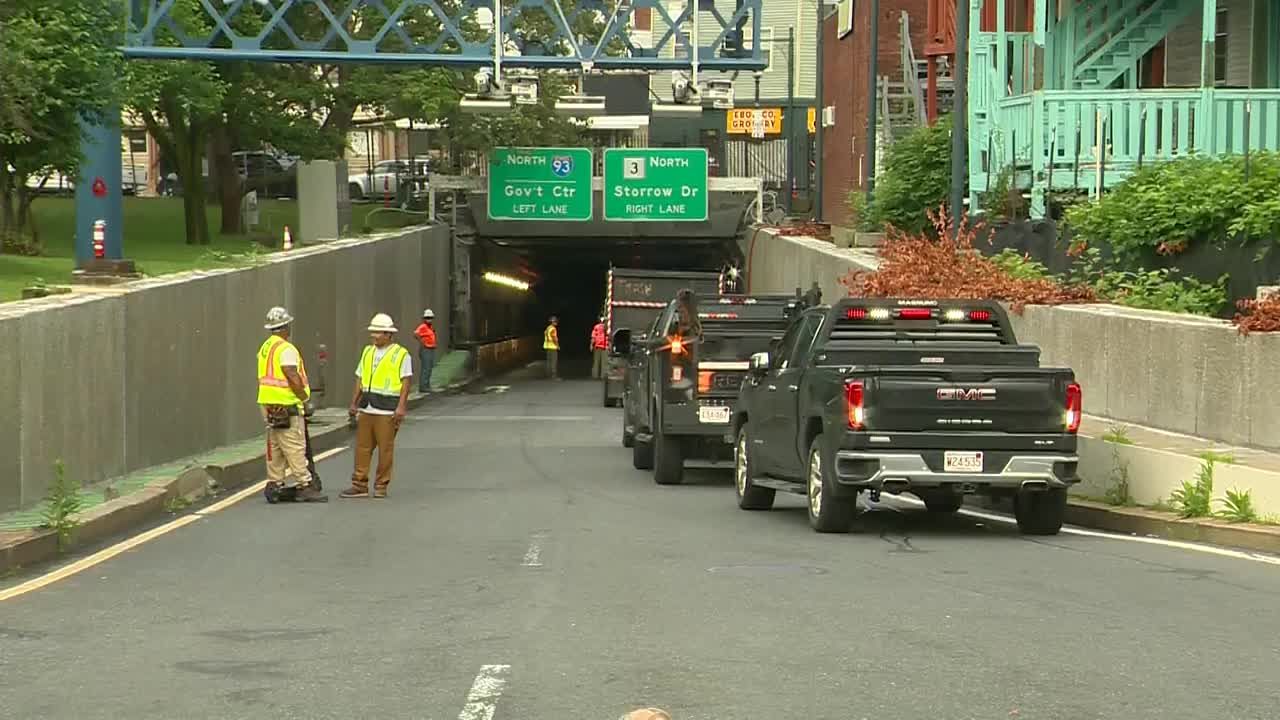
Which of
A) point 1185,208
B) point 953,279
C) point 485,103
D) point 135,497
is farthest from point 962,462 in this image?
point 485,103

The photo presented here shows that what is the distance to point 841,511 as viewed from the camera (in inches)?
620

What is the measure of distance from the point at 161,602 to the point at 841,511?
5.99 meters

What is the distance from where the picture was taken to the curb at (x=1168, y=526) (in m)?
14.4

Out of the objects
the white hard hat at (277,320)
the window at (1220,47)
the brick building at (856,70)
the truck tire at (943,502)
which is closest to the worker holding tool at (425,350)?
the brick building at (856,70)

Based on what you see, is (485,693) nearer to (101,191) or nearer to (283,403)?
(283,403)

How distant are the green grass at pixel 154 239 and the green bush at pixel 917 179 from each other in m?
12.5

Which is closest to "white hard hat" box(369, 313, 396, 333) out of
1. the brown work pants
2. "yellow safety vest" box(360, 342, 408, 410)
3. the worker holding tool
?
"yellow safety vest" box(360, 342, 408, 410)

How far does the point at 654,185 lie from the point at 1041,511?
128 ft

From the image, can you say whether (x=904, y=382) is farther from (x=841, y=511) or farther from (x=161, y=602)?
(x=161, y=602)

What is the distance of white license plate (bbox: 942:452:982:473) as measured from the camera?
15359 millimetres

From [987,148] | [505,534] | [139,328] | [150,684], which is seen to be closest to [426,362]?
[987,148]

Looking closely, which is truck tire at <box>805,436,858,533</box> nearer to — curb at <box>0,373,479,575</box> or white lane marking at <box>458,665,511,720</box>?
curb at <box>0,373,479,575</box>

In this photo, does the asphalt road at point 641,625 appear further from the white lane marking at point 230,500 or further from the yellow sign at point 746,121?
the yellow sign at point 746,121

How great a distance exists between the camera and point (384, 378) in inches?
805
